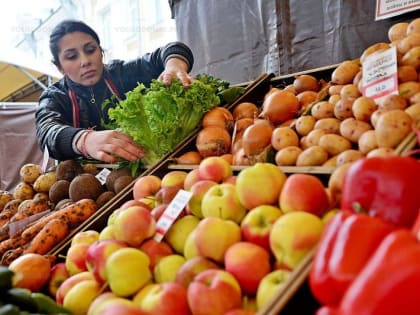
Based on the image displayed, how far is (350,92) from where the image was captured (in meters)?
1.50

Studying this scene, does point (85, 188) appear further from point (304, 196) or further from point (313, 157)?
point (304, 196)

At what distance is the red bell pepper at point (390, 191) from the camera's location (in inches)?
30.4

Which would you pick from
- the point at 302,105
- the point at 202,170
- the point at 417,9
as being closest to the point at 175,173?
the point at 202,170

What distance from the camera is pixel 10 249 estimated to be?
179 cm

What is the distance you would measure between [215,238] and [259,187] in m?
0.19

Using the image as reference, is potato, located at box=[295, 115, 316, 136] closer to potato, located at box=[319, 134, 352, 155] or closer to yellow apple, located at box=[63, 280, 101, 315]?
potato, located at box=[319, 134, 352, 155]

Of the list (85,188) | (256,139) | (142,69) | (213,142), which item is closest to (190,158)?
(213,142)

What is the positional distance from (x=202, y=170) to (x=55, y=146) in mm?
1236

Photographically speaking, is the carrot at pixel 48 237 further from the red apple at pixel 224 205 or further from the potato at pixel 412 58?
the potato at pixel 412 58

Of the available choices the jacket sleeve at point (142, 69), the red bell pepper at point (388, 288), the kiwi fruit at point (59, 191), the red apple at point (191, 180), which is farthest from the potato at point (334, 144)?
the jacket sleeve at point (142, 69)

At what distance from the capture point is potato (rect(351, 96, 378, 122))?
4.41ft

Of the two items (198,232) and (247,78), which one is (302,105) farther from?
(247,78)

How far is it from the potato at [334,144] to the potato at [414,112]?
0.69 feet

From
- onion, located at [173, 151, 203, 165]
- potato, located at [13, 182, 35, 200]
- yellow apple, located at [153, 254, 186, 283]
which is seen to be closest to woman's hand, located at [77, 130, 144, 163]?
onion, located at [173, 151, 203, 165]
